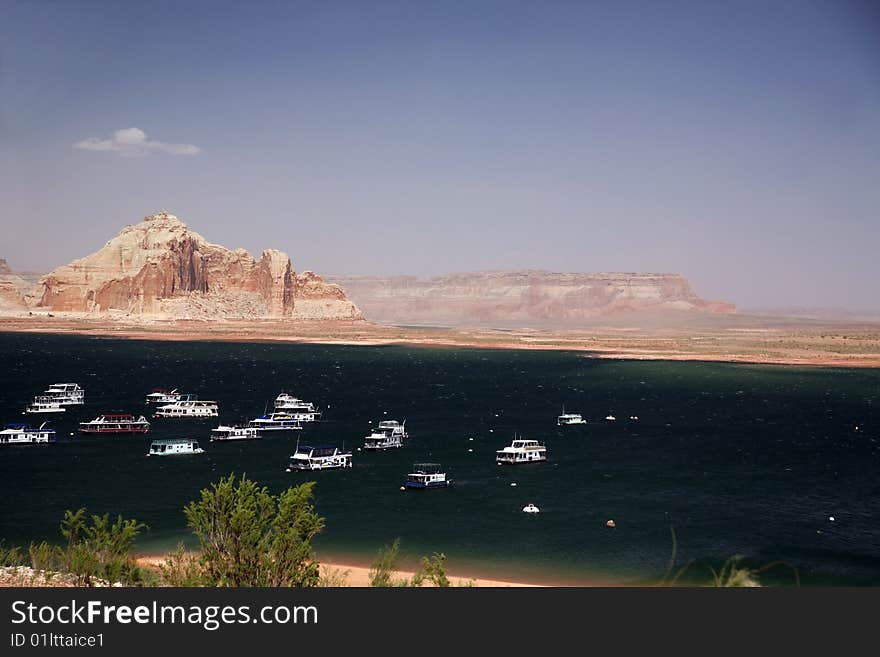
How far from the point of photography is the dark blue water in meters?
40.8

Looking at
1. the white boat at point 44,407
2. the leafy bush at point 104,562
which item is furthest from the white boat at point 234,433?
the leafy bush at point 104,562

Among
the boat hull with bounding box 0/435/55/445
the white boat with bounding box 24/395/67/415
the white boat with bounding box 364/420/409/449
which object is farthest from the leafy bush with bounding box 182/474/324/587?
the white boat with bounding box 24/395/67/415

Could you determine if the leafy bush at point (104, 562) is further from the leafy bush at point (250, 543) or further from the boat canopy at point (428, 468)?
the boat canopy at point (428, 468)

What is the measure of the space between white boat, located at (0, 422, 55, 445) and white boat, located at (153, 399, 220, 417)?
14.9m

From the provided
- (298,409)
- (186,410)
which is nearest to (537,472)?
(298,409)

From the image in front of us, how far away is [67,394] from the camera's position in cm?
9162

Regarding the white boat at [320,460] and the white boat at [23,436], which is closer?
the white boat at [320,460]

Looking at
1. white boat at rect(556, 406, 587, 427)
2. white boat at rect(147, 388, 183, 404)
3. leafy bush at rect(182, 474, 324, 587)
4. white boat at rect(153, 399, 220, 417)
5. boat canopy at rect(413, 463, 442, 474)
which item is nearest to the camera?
leafy bush at rect(182, 474, 324, 587)

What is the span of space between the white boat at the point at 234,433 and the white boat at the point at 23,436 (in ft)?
41.5

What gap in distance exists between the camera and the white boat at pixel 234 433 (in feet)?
234

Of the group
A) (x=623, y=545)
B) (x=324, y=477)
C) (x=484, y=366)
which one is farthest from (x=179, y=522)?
(x=484, y=366)

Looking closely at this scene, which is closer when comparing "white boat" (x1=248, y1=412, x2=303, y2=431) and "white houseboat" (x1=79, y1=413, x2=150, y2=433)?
"white houseboat" (x1=79, y1=413, x2=150, y2=433)

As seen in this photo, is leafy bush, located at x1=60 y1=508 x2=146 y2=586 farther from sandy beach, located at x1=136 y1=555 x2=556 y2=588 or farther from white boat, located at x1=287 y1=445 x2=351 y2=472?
white boat, located at x1=287 y1=445 x2=351 y2=472

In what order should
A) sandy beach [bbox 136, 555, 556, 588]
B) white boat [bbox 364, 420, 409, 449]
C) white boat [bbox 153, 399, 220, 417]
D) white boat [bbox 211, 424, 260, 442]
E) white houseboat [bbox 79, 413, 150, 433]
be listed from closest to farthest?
sandy beach [bbox 136, 555, 556, 588] → white boat [bbox 364, 420, 409, 449] → white boat [bbox 211, 424, 260, 442] → white houseboat [bbox 79, 413, 150, 433] → white boat [bbox 153, 399, 220, 417]
